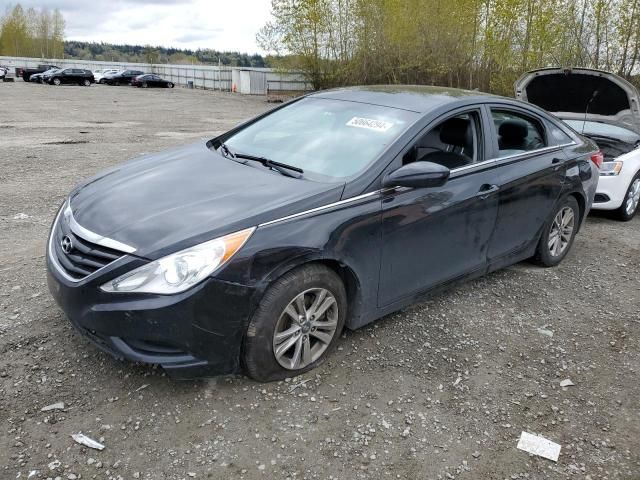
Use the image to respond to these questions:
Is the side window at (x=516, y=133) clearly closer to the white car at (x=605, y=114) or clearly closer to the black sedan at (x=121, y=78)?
the white car at (x=605, y=114)

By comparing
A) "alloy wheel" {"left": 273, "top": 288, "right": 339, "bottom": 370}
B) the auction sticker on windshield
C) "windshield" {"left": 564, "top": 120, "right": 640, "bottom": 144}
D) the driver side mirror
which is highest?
the auction sticker on windshield

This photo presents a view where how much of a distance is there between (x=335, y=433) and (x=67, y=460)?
125 centimetres

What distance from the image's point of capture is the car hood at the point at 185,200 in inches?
109

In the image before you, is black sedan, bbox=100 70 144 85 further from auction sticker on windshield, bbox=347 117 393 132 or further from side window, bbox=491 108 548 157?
auction sticker on windshield, bbox=347 117 393 132

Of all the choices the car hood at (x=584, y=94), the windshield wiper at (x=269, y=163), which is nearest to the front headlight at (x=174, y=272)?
the windshield wiper at (x=269, y=163)

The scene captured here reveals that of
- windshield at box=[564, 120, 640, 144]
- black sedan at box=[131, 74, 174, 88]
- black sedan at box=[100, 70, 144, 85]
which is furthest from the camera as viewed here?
black sedan at box=[100, 70, 144, 85]

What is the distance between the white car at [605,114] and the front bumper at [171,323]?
5.65 m

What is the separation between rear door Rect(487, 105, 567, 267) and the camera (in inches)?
165

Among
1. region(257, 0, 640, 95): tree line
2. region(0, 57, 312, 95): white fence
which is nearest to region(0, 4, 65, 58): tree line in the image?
region(0, 57, 312, 95): white fence

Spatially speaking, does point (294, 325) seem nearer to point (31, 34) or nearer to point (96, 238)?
point (96, 238)

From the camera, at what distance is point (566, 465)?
2668 mm

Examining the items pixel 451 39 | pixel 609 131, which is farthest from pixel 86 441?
pixel 451 39

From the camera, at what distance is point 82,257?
2.85 meters

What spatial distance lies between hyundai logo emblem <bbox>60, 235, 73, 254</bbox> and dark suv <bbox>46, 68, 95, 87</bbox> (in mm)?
44991
